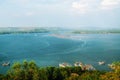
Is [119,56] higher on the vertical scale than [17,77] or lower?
lower

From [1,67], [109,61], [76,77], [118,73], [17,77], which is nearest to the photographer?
[118,73]

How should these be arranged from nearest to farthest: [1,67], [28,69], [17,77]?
[17,77] < [28,69] < [1,67]

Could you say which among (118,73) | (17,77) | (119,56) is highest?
(118,73)

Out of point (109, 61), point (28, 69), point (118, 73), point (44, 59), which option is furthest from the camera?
point (44, 59)

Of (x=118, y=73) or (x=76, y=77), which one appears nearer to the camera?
(x=118, y=73)

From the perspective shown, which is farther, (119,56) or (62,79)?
(119,56)

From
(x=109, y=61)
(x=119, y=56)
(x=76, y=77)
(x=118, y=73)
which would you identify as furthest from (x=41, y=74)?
(x=119, y=56)

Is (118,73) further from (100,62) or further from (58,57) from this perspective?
(58,57)

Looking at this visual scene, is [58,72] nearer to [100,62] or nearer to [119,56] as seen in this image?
[100,62]

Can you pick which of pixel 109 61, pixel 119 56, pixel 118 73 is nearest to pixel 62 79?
pixel 118 73
